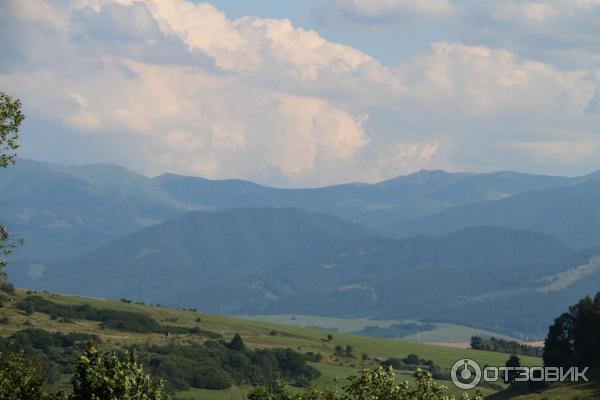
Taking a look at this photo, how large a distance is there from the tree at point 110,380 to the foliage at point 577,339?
294 ft

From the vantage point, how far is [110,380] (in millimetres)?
54031

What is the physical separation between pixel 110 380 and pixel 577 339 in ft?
352

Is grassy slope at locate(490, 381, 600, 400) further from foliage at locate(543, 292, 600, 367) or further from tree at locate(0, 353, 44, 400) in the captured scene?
tree at locate(0, 353, 44, 400)

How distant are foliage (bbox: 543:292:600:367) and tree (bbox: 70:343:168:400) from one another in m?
89.6

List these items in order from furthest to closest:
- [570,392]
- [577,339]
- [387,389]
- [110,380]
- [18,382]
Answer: [577,339]
[570,392]
[18,382]
[387,389]
[110,380]

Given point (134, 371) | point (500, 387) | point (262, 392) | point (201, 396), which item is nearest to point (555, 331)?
point (500, 387)

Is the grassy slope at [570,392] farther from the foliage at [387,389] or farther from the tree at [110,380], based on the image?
the tree at [110,380]

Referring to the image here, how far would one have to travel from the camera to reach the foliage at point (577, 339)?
14188cm

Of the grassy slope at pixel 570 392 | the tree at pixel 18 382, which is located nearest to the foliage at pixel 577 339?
the grassy slope at pixel 570 392

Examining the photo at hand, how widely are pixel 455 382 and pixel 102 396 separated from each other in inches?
5645

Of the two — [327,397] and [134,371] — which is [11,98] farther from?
[327,397]

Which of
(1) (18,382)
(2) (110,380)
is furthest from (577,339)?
(2) (110,380)

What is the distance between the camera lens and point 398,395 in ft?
185

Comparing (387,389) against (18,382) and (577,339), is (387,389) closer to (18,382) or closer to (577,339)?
(18,382)
